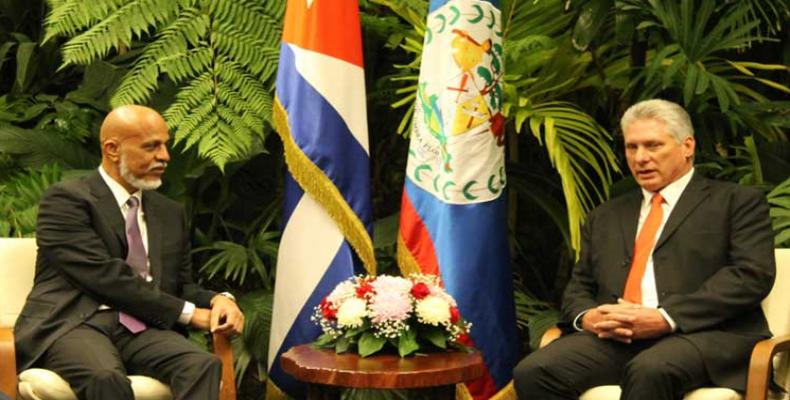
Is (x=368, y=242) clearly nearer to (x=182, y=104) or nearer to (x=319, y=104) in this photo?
(x=319, y=104)

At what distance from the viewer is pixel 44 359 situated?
3.85 metres

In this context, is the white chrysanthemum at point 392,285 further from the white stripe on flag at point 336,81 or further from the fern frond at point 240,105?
the fern frond at point 240,105

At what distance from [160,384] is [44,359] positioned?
0.35 metres

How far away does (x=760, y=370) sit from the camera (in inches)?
142

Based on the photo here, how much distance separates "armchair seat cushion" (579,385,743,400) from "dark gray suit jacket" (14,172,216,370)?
4.20ft

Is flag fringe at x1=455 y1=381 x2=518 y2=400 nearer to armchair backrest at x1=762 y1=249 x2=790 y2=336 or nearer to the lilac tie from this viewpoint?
armchair backrest at x1=762 y1=249 x2=790 y2=336

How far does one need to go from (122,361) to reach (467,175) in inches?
53.1

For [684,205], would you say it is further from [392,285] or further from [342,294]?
[342,294]

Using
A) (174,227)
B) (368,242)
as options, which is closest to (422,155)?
(368,242)

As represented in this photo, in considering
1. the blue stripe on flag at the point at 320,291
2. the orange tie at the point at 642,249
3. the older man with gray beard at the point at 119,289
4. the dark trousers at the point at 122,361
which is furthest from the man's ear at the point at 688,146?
the dark trousers at the point at 122,361

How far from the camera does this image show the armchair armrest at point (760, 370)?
11.8ft

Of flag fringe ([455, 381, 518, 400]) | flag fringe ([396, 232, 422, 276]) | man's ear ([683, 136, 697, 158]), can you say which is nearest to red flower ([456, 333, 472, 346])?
flag fringe ([455, 381, 518, 400])

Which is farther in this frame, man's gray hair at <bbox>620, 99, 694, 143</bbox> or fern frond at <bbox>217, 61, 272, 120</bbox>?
fern frond at <bbox>217, 61, 272, 120</bbox>

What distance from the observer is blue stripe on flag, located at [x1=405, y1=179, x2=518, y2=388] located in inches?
178
